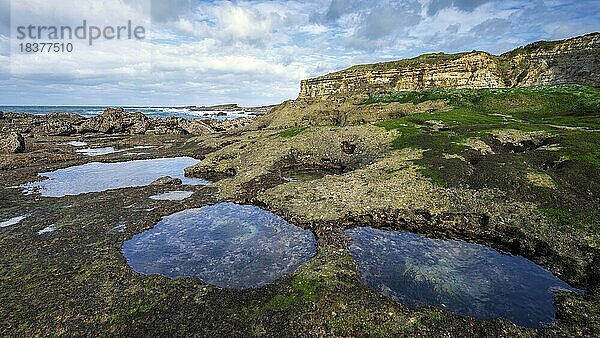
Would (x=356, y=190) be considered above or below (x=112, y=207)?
above

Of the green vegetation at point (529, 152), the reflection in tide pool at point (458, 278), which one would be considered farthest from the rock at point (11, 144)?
the reflection in tide pool at point (458, 278)

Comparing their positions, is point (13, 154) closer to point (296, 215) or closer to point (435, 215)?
point (296, 215)

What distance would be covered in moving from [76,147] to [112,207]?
47782 mm

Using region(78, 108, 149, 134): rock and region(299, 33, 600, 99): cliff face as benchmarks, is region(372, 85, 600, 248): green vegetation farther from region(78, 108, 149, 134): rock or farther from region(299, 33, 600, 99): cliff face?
region(78, 108, 149, 134): rock

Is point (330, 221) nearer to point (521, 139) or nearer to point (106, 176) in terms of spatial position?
point (521, 139)

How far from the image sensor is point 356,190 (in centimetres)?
2658

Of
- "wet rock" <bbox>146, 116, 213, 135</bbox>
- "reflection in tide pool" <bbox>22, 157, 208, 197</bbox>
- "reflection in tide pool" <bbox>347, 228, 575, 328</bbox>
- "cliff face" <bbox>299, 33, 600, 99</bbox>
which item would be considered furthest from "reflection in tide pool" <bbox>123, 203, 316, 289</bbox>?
"cliff face" <bbox>299, 33, 600, 99</bbox>

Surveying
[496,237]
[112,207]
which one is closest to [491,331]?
[496,237]

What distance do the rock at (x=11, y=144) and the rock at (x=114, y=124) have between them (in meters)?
34.3

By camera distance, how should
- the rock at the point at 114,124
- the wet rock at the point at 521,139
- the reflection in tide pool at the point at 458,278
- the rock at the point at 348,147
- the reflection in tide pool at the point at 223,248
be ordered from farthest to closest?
the rock at the point at 114,124 → the rock at the point at 348,147 → the wet rock at the point at 521,139 → the reflection in tide pool at the point at 223,248 → the reflection in tide pool at the point at 458,278

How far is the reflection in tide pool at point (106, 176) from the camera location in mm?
34094

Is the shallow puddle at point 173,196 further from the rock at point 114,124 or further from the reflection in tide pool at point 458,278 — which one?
the rock at point 114,124

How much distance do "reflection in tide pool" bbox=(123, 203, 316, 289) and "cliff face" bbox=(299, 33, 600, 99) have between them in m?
74.1

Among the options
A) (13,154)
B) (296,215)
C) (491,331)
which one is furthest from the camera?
(13,154)
